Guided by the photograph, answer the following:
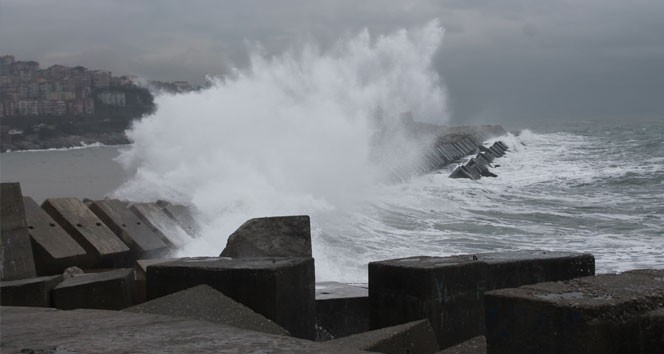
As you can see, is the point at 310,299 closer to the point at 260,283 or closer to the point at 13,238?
the point at 260,283

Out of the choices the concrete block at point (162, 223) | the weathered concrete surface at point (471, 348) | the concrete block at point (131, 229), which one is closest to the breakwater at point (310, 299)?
the weathered concrete surface at point (471, 348)

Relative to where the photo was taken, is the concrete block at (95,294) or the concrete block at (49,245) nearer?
the concrete block at (95,294)

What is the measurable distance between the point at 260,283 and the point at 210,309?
0.37 meters

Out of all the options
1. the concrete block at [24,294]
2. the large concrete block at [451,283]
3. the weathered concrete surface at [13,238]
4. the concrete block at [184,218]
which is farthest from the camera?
the concrete block at [184,218]

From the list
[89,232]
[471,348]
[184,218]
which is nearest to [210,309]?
[471,348]

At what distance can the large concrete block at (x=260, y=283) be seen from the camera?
12.1 ft

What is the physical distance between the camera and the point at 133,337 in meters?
2.76

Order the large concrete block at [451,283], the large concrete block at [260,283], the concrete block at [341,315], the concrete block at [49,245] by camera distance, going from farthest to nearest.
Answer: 1. the concrete block at [49,245]
2. the concrete block at [341,315]
3. the large concrete block at [451,283]
4. the large concrete block at [260,283]

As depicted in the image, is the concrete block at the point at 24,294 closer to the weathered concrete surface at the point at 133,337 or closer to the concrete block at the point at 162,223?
the weathered concrete surface at the point at 133,337

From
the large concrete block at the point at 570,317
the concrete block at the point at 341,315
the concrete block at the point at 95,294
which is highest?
the large concrete block at the point at 570,317

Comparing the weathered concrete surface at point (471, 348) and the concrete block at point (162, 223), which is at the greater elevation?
the concrete block at point (162, 223)

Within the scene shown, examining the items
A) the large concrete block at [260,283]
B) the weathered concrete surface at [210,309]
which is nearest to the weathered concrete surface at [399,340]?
the weathered concrete surface at [210,309]

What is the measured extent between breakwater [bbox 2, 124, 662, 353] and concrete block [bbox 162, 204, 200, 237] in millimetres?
4880

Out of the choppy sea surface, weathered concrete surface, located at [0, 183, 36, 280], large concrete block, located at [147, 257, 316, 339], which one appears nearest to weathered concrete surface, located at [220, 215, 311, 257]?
large concrete block, located at [147, 257, 316, 339]
